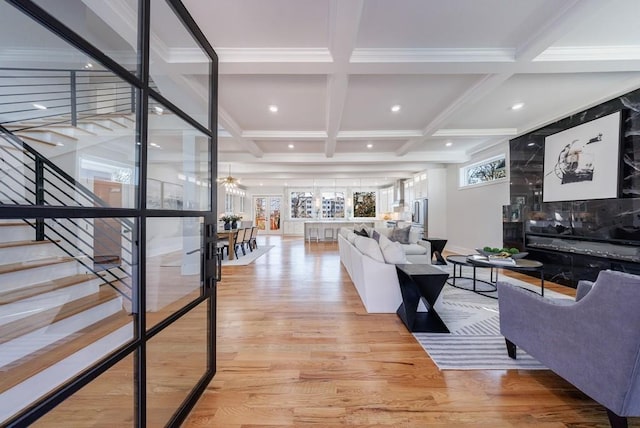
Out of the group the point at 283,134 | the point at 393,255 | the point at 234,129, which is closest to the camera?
the point at 393,255

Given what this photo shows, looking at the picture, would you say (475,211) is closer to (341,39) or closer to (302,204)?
(341,39)

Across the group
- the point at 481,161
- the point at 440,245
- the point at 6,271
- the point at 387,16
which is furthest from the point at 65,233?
the point at 481,161

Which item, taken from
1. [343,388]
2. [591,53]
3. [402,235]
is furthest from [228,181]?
[591,53]

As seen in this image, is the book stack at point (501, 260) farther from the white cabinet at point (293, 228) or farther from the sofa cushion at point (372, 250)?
the white cabinet at point (293, 228)

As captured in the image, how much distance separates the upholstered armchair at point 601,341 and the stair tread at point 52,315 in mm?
2836

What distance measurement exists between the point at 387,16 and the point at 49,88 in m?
2.45

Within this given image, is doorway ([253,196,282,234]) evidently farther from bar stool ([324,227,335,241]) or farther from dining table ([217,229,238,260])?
dining table ([217,229,238,260])

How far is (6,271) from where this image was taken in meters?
1.53

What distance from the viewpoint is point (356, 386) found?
1.87 meters

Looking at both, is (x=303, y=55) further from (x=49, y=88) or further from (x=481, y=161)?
(x=481, y=161)

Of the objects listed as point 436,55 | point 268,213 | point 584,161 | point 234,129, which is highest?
point 436,55

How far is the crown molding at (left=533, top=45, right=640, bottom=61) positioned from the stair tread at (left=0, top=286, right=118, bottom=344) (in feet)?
14.7

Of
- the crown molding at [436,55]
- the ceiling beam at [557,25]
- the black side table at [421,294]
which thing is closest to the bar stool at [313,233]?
the black side table at [421,294]

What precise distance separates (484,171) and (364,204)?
287 inches
